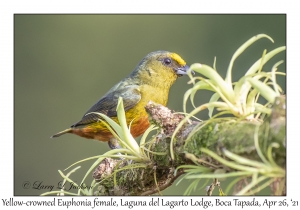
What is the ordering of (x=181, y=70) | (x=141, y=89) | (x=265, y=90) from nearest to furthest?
(x=265, y=90) → (x=141, y=89) → (x=181, y=70)

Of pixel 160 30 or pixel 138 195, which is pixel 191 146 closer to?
pixel 138 195

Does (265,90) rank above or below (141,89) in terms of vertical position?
below

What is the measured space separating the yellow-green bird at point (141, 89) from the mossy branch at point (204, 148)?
236 cm

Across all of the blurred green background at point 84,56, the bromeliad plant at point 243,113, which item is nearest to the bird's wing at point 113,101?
the bromeliad plant at point 243,113

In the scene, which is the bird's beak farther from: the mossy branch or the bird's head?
the mossy branch

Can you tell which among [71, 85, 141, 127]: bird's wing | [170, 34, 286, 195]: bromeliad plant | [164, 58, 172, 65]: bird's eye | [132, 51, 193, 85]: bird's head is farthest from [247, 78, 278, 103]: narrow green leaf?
[164, 58, 172, 65]: bird's eye

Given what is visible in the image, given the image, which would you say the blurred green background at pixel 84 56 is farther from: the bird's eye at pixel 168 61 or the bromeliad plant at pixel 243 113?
the bromeliad plant at pixel 243 113

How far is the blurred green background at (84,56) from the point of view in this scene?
10047 mm

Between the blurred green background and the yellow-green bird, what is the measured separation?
4016 millimetres

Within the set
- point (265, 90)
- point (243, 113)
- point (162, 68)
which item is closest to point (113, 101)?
point (162, 68)

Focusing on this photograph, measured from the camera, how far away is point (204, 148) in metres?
1.81

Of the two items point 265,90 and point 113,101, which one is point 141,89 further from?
point 265,90

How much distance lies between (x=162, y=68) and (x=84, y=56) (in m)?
6.71
